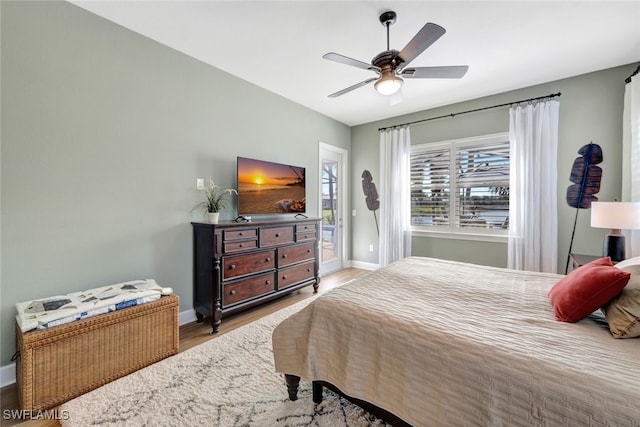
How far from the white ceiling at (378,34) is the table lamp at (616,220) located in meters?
1.57

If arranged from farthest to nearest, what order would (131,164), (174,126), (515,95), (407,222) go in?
1. (407,222)
2. (515,95)
3. (174,126)
4. (131,164)

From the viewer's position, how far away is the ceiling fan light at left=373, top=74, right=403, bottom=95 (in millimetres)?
2076

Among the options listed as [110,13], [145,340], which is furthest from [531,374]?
[110,13]

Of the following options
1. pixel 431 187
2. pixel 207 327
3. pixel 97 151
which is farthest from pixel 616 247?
pixel 97 151

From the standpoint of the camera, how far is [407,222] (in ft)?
14.2

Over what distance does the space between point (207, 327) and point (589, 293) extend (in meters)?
2.91

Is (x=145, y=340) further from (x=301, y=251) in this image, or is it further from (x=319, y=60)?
(x=319, y=60)

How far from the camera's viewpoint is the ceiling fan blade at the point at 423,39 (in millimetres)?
1575

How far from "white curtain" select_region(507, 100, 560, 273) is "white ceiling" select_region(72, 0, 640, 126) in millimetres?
471

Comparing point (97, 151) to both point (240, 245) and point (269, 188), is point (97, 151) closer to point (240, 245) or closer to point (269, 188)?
point (240, 245)

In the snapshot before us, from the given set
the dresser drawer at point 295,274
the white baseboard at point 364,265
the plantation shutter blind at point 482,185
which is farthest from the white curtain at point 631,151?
the dresser drawer at point 295,274

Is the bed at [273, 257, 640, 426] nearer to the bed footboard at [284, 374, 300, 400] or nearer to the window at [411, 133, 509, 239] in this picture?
the bed footboard at [284, 374, 300, 400]

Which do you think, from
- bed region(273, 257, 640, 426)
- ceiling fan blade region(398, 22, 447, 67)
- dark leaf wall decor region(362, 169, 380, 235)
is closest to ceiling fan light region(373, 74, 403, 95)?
ceiling fan blade region(398, 22, 447, 67)

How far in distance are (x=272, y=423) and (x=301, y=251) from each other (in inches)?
83.1
